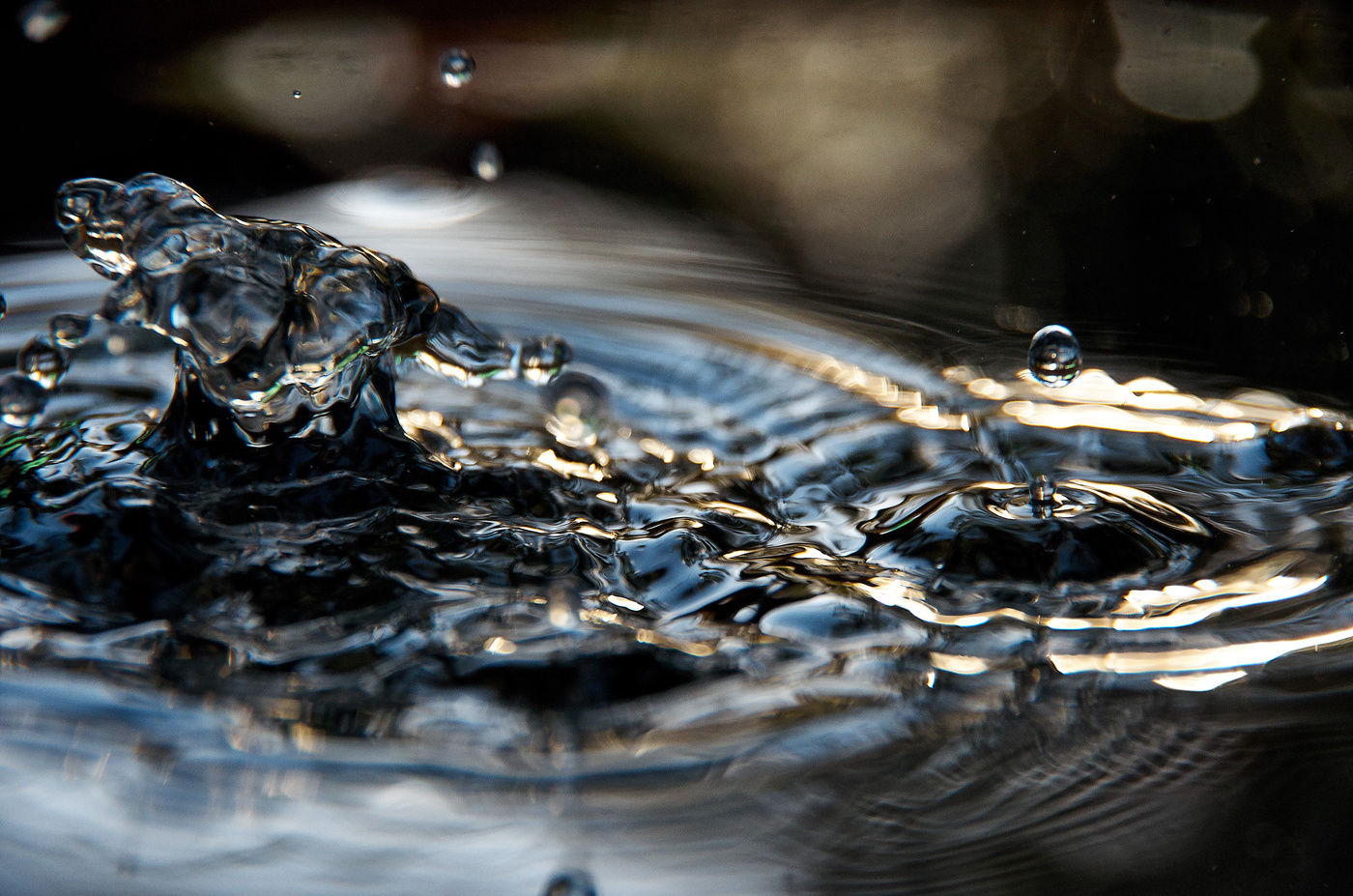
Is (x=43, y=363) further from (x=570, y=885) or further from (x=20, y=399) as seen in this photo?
(x=570, y=885)

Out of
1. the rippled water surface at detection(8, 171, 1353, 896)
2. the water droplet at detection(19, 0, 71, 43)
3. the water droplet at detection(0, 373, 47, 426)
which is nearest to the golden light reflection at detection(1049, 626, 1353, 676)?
the rippled water surface at detection(8, 171, 1353, 896)

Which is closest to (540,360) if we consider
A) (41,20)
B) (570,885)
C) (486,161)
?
(486,161)

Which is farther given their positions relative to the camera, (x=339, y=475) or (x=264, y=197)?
(x=264, y=197)

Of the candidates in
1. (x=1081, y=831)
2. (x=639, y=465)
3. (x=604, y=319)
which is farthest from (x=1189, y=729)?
(x=604, y=319)

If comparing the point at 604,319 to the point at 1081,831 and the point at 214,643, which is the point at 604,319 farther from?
the point at 1081,831

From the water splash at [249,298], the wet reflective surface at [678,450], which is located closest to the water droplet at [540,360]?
the wet reflective surface at [678,450]

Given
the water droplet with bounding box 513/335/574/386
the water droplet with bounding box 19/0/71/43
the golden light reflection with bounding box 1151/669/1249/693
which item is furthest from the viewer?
the water droplet with bounding box 19/0/71/43

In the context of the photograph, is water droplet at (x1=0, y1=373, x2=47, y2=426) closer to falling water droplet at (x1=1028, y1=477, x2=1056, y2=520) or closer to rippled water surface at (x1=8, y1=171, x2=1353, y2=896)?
rippled water surface at (x1=8, y1=171, x2=1353, y2=896)
